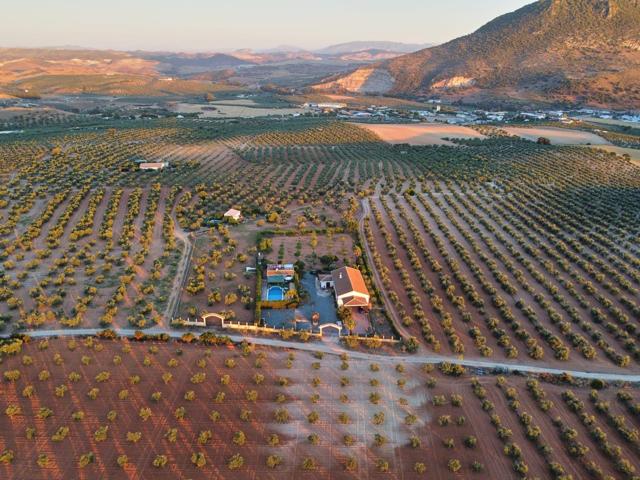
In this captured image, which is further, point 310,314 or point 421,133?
point 421,133

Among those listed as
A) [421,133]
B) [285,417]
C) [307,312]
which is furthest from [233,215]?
[421,133]

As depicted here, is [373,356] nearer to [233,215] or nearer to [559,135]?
[233,215]

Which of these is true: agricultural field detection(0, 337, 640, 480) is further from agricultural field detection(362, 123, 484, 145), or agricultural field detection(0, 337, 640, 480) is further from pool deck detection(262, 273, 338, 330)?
agricultural field detection(362, 123, 484, 145)

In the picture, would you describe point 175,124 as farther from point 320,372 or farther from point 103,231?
point 320,372

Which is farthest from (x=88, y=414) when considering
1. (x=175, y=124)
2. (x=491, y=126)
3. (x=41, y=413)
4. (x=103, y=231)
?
(x=491, y=126)

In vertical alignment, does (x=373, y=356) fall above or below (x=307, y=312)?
above
